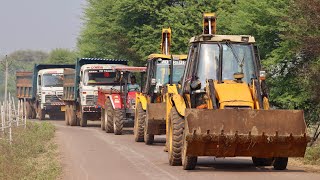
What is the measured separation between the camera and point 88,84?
3616 cm

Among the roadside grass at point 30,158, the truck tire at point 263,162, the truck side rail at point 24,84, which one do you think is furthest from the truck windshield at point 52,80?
the truck tire at point 263,162

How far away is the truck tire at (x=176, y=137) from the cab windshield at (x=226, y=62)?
0.85 m

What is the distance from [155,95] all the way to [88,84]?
34.7 feet

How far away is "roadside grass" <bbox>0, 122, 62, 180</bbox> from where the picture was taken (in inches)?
664

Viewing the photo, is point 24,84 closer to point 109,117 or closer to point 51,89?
point 51,89

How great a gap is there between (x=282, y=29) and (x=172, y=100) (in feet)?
35.3

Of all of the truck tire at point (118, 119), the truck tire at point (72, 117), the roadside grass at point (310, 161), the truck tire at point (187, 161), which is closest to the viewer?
the truck tire at point (187, 161)

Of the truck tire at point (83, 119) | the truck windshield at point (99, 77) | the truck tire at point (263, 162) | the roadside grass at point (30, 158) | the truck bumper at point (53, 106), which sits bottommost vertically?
the roadside grass at point (30, 158)

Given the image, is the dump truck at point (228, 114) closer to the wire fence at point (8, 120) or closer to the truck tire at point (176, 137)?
the truck tire at point (176, 137)

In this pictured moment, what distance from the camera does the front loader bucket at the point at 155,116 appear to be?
80.4 ft

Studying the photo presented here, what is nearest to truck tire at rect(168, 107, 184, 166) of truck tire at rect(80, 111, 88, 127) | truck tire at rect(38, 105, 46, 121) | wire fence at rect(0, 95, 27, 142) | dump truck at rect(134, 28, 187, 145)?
dump truck at rect(134, 28, 187, 145)

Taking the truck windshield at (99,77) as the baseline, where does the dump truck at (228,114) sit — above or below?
below

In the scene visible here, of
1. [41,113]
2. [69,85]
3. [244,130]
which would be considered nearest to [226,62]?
[244,130]

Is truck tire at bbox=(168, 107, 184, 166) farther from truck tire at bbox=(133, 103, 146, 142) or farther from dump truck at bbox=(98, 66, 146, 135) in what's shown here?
dump truck at bbox=(98, 66, 146, 135)
